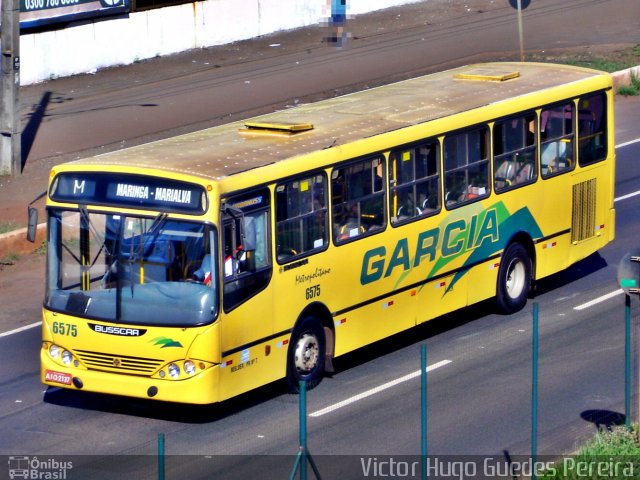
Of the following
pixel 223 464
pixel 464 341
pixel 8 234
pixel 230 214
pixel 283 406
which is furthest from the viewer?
pixel 8 234

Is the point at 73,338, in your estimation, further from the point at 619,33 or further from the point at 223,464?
the point at 619,33

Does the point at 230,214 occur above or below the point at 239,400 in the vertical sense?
above

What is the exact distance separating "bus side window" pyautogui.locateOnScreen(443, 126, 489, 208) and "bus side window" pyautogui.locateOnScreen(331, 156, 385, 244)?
1260 mm

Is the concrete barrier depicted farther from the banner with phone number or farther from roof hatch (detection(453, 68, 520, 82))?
the banner with phone number

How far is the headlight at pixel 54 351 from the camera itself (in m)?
13.3

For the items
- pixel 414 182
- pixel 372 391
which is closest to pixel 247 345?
pixel 372 391

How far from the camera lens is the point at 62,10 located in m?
30.5

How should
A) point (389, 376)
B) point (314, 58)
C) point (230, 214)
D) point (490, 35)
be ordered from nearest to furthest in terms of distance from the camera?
1. point (230, 214)
2. point (389, 376)
3. point (314, 58)
4. point (490, 35)

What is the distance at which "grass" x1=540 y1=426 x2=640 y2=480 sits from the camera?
10609 millimetres

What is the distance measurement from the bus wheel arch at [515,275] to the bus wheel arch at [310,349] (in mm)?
3284

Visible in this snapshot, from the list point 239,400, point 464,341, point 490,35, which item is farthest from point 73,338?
point 490,35

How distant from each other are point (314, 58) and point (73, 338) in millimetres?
21100

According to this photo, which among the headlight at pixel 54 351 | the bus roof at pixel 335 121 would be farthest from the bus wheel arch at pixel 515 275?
the headlight at pixel 54 351

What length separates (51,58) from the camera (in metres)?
30.5
